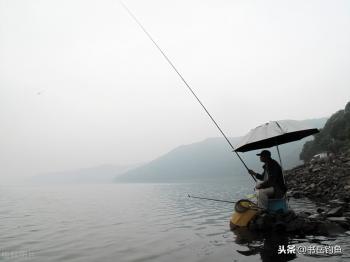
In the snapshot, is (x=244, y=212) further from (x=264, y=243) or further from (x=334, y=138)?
(x=334, y=138)

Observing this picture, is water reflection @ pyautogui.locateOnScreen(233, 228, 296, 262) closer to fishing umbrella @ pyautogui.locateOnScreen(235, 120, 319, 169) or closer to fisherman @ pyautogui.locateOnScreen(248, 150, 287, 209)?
fisherman @ pyautogui.locateOnScreen(248, 150, 287, 209)

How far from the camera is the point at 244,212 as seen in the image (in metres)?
14.8

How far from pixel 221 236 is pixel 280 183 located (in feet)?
12.9

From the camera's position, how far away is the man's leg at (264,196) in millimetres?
13941

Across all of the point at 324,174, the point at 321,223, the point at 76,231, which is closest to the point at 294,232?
the point at 321,223

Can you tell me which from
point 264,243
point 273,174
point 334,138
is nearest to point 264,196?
point 273,174

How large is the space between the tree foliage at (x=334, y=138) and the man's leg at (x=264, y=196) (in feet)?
171

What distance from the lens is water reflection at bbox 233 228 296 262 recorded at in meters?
10.6

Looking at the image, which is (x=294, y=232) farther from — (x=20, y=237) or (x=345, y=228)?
(x=20, y=237)

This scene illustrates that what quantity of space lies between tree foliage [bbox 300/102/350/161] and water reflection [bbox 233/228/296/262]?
52.9m

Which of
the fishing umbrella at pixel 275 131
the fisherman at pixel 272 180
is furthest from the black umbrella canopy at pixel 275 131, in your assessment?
the fisherman at pixel 272 180

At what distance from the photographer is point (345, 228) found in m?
13.5

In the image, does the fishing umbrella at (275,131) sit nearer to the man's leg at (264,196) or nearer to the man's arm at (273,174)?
the man's arm at (273,174)

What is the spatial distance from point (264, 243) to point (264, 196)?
2.39 m
